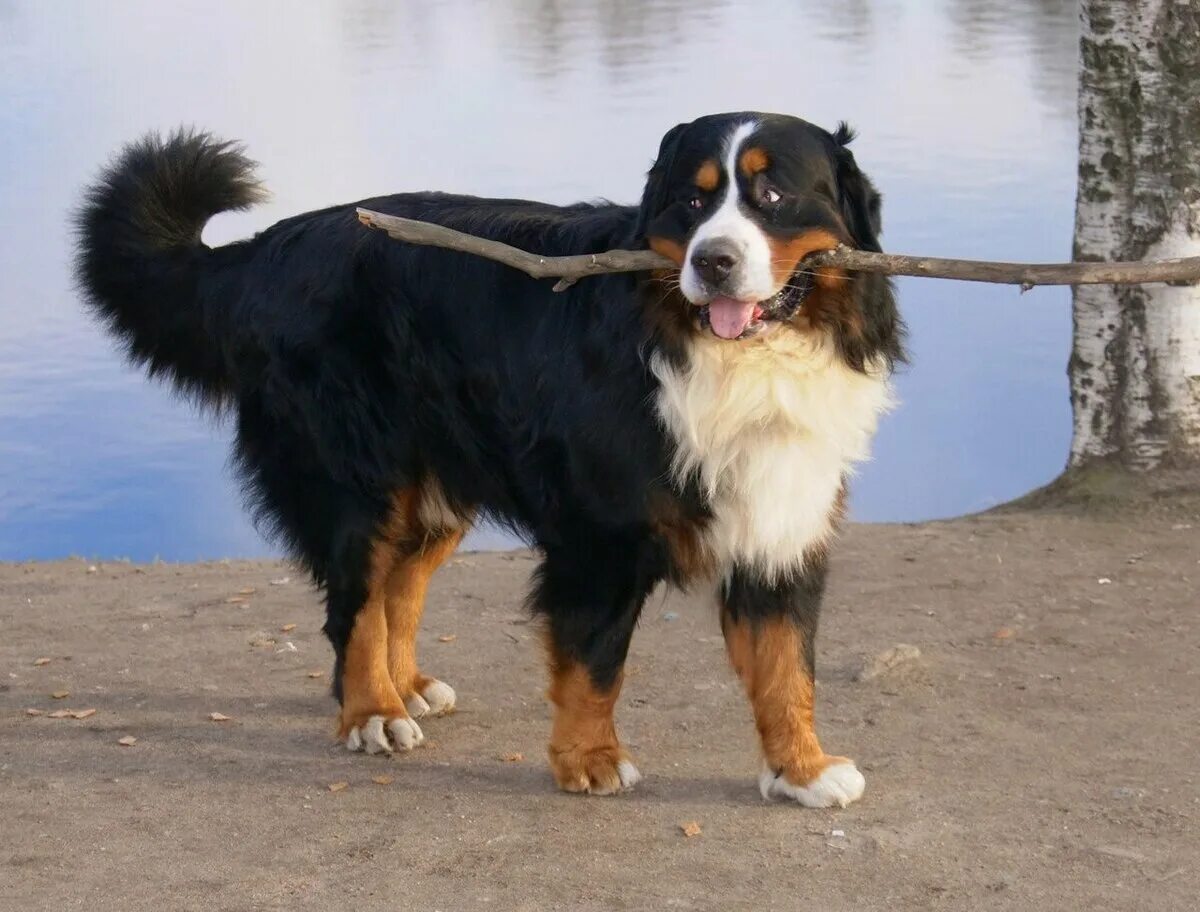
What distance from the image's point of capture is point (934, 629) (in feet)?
18.6

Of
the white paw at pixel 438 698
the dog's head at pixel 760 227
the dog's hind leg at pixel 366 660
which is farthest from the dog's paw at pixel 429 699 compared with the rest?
the dog's head at pixel 760 227

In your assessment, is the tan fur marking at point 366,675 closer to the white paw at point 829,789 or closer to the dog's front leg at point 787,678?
the dog's front leg at point 787,678

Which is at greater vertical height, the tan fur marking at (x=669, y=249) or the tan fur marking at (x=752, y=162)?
the tan fur marking at (x=752, y=162)

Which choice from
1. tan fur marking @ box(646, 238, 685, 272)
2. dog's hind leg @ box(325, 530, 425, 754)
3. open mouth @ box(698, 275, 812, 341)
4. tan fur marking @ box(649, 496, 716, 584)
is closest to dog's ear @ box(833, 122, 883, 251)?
open mouth @ box(698, 275, 812, 341)

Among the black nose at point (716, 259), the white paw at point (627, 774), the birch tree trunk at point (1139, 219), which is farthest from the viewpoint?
the birch tree trunk at point (1139, 219)

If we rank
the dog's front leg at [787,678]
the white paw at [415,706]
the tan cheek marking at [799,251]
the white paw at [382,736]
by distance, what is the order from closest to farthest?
the tan cheek marking at [799,251] → the dog's front leg at [787,678] → the white paw at [382,736] → the white paw at [415,706]

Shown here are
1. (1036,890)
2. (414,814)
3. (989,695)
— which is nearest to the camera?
(1036,890)

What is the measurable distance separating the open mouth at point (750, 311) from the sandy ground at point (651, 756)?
88 cm

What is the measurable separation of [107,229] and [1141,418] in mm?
4318

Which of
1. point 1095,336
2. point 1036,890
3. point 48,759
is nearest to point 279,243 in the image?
point 48,759

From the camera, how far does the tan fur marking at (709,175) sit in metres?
3.82

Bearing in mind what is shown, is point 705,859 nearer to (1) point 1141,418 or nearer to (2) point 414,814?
(2) point 414,814

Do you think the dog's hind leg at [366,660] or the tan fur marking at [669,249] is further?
the dog's hind leg at [366,660]

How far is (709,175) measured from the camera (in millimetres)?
3820
